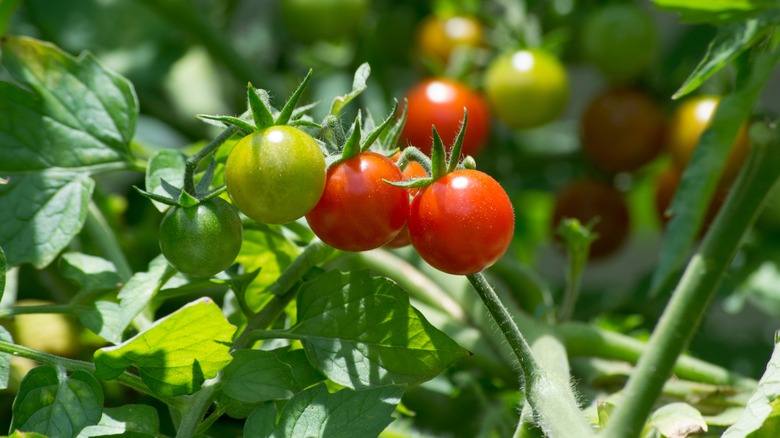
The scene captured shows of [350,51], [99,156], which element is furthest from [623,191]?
[99,156]

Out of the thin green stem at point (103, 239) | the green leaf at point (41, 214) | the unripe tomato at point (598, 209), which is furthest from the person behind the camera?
the unripe tomato at point (598, 209)

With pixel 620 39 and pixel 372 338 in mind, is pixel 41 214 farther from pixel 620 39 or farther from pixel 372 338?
pixel 620 39

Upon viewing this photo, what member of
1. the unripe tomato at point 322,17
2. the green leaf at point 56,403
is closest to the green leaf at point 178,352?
the green leaf at point 56,403

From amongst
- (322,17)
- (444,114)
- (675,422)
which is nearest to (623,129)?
(444,114)

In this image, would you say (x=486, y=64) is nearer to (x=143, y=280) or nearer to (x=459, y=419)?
(x=459, y=419)

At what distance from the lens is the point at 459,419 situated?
2.45 feet

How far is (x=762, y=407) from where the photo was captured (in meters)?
0.46

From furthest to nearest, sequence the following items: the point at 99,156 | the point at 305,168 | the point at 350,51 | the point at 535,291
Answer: the point at 350,51 → the point at 535,291 → the point at 99,156 → the point at 305,168

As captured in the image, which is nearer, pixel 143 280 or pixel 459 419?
pixel 143 280

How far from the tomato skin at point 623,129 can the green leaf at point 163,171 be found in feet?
1.70

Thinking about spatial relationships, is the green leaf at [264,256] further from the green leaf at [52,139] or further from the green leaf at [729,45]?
the green leaf at [729,45]

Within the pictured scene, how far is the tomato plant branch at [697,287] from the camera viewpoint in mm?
477

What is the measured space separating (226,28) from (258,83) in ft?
0.72

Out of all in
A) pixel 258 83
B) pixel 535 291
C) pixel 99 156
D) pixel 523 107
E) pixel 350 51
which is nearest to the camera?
pixel 99 156
